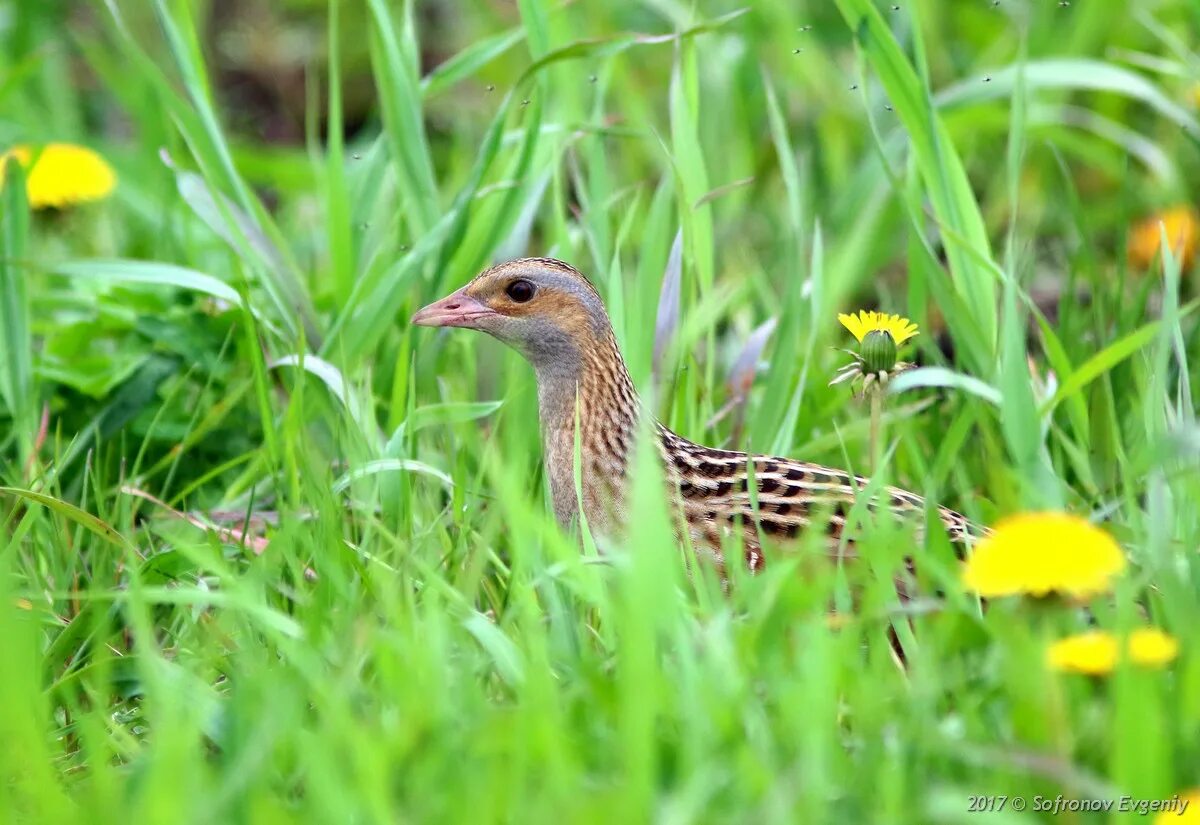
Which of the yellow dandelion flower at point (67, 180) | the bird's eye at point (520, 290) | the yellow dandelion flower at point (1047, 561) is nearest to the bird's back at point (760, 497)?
the bird's eye at point (520, 290)

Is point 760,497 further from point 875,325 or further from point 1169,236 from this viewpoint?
point 1169,236

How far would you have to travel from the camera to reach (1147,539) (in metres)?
2.91

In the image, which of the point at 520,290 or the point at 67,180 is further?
the point at 67,180

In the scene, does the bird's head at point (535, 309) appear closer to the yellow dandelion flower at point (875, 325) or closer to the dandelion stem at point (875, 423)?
the yellow dandelion flower at point (875, 325)

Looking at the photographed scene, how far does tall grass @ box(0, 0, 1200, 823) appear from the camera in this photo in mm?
2213

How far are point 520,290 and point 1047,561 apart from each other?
1.62 m

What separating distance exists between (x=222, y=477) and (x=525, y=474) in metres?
0.81

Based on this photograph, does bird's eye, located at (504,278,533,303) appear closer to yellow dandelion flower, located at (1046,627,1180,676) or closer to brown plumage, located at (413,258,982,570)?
brown plumage, located at (413,258,982,570)

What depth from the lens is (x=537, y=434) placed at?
398cm

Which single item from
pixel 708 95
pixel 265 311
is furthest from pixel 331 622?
pixel 708 95

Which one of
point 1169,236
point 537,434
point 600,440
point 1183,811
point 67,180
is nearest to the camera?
point 1183,811

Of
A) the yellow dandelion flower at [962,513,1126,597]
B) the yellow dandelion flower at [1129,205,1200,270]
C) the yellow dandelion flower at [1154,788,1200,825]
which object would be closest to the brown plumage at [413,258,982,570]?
the yellow dandelion flower at [962,513,1126,597]

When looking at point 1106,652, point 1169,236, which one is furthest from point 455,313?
point 1169,236

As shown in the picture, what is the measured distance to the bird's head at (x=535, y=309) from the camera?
144 inches
